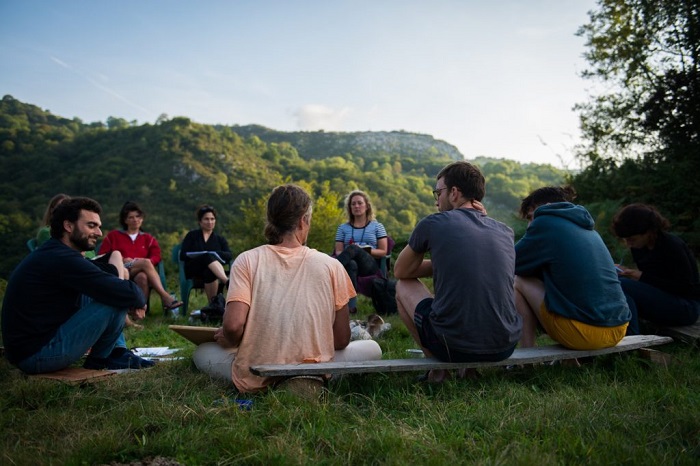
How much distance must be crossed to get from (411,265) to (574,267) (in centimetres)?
96

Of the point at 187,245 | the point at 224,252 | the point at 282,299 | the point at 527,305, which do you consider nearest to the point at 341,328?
the point at 282,299

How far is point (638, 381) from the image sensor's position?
2.85 metres

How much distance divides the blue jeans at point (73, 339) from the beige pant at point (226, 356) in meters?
0.65

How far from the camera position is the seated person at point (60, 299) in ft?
10.0

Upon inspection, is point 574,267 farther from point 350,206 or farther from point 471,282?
point 350,206

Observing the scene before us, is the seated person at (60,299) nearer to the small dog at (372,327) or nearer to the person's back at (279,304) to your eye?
the person's back at (279,304)

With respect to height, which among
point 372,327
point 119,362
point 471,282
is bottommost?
point 119,362

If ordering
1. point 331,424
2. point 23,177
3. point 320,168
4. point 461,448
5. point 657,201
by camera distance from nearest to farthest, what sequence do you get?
point 461,448, point 331,424, point 657,201, point 23,177, point 320,168

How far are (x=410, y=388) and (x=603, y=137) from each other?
13047 millimetres

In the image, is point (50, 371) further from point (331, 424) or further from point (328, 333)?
point (331, 424)

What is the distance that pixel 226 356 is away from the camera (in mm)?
3053

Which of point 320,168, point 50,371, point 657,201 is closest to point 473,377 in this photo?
point 50,371

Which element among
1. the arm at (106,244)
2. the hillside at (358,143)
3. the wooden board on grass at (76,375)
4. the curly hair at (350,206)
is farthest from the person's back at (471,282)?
the hillside at (358,143)

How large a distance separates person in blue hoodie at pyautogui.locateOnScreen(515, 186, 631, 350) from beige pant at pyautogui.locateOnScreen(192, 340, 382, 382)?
112 centimetres
